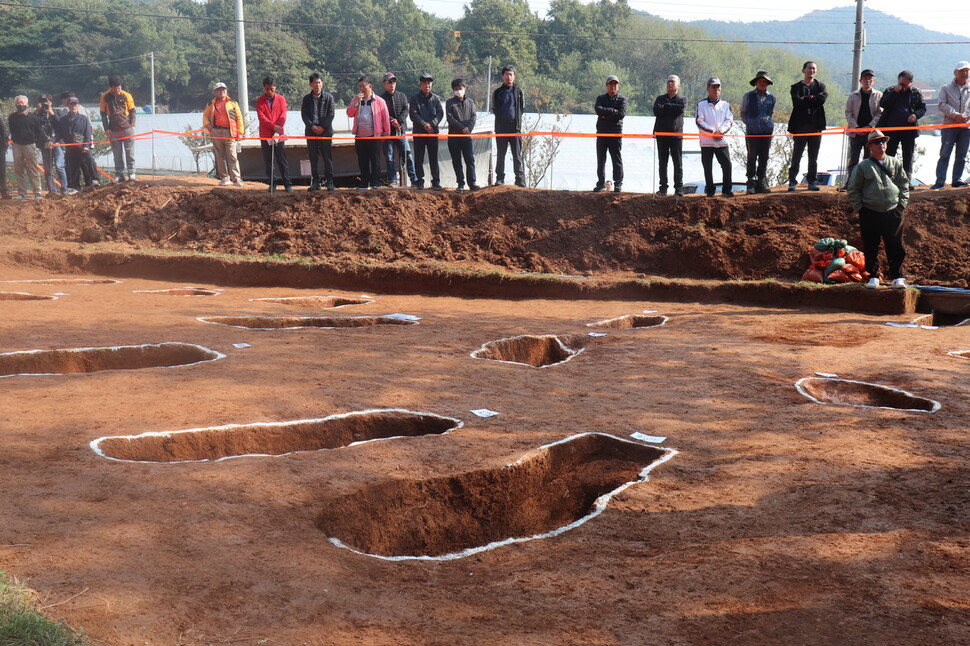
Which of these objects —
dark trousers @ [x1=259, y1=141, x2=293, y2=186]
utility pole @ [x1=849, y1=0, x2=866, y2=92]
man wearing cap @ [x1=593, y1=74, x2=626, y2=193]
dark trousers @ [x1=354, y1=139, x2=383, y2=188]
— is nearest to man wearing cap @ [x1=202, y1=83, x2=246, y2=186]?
dark trousers @ [x1=259, y1=141, x2=293, y2=186]

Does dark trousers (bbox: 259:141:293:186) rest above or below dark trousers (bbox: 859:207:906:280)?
above

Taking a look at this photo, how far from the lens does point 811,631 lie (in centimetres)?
371

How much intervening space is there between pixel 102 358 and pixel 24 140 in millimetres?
11219

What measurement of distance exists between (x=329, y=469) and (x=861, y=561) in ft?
10.2

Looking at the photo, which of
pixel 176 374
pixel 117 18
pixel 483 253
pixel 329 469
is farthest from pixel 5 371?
pixel 117 18

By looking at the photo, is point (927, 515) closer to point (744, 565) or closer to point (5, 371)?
point (744, 565)

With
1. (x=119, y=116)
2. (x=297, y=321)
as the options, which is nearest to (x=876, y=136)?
(x=297, y=321)

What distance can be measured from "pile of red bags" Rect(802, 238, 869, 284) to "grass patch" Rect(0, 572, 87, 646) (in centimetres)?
1152

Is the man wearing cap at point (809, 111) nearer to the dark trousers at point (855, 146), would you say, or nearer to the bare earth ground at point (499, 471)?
the dark trousers at point (855, 146)

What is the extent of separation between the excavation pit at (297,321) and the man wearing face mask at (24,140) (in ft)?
31.1

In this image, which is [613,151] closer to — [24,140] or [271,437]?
[271,437]

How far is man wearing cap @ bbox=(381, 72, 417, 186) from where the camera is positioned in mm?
15312

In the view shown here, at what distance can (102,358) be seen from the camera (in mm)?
8477

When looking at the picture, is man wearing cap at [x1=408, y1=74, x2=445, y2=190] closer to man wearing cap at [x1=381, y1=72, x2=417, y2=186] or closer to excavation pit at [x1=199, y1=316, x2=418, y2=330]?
man wearing cap at [x1=381, y1=72, x2=417, y2=186]
